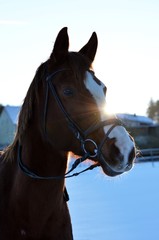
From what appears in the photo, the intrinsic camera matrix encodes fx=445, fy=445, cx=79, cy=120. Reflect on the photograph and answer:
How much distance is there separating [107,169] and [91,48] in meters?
1.02

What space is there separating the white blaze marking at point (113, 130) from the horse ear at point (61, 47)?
0.25 meters

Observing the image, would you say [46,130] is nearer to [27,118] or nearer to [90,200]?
[27,118]

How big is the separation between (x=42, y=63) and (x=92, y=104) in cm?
65

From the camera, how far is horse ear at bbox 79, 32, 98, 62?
132 inches

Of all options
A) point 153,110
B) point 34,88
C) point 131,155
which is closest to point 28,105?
point 34,88

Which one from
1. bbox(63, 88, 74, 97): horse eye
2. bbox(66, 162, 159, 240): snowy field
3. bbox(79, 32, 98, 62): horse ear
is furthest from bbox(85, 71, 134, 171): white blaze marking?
bbox(66, 162, 159, 240): snowy field

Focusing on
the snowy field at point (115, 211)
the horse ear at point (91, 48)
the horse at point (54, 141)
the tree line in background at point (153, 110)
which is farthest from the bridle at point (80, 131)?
the tree line in background at point (153, 110)

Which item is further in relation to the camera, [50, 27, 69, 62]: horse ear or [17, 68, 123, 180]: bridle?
[50, 27, 69, 62]: horse ear

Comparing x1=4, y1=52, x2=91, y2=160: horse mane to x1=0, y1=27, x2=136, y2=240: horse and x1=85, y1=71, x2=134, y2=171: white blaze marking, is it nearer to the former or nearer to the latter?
x1=0, y1=27, x2=136, y2=240: horse

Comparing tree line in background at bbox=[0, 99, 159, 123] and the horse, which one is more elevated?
the horse

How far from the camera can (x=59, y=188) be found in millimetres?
3283

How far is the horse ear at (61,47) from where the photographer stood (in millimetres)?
3051

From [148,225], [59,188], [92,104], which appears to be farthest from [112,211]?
[92,104]

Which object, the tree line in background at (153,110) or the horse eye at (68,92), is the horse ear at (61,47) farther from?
the tree line in background at (153,110)
